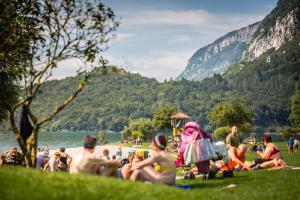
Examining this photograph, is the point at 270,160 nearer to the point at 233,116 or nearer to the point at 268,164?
the point at 268,164

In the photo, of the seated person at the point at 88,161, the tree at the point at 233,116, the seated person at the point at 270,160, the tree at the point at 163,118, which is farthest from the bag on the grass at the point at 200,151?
the tree at the point at 233,116

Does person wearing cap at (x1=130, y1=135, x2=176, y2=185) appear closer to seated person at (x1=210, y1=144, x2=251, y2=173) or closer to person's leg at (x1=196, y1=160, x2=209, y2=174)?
person's leg at (x1=196, y1=160, x2=209, y2=174)

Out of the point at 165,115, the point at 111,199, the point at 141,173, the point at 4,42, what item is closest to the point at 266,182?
the point at 141,173

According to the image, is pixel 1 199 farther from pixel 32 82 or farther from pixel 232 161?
pixel 232 161

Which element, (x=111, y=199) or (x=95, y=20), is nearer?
(x=111, y=199)

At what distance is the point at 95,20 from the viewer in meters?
17.2

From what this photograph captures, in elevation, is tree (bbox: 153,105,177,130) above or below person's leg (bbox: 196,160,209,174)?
above

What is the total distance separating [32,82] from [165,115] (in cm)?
8858

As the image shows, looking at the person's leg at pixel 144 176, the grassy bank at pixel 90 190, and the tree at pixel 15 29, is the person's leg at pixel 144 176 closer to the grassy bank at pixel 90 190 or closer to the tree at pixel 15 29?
the grassy bank at pixel 90 190

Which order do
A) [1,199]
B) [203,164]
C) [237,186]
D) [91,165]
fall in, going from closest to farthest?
[1,199]
[91,165]
[237,186]
[203,164]

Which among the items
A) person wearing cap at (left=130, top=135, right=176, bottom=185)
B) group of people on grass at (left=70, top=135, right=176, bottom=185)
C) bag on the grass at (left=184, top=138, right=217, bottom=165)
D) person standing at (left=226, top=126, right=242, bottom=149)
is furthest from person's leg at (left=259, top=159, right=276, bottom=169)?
person wearing cap at (left=130, top=135, right=176, bottom=185)

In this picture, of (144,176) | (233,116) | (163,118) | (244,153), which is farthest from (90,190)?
(233,116)

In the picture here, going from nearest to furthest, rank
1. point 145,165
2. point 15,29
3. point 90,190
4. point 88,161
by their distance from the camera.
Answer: point 90,190 < point 88,161 < point 145,165 < point 15,29

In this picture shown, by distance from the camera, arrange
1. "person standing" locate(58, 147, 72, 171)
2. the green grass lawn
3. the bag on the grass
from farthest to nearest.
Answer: "person standing" locate(58, 147, 72, 171)
the bag on the grass
the green grass lawn
